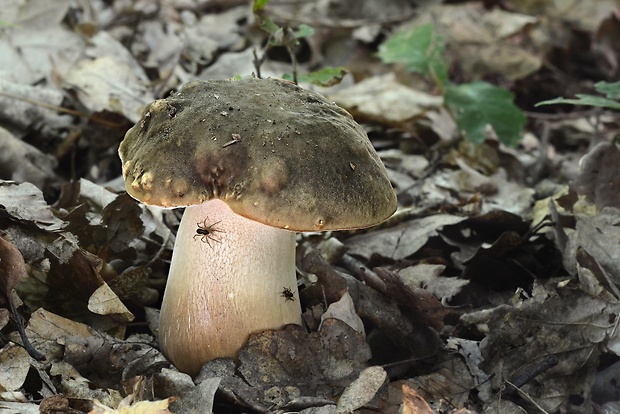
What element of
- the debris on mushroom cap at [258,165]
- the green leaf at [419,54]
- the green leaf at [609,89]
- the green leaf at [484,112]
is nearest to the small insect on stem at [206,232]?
the debris on mushroom cap at [258,165]

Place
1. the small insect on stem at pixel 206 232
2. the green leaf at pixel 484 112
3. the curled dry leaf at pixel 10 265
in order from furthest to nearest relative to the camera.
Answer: the green leaf at pixel 484 112 → the small insect on stem at pixel 206 232 → the curled dry leaf at pixel 10 265

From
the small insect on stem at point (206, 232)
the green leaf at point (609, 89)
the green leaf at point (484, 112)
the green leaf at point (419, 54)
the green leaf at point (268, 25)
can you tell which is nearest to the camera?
the small insect on stem at point (206, 232)

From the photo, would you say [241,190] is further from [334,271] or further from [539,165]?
[539,165]

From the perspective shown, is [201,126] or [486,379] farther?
[486,379]

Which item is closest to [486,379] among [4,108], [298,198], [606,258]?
[606,258]

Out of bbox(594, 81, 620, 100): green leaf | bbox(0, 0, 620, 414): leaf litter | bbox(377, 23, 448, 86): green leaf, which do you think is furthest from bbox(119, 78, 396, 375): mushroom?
bbox(377, 23, 448, 86): green leaf

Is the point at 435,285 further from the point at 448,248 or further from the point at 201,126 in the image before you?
the point at 201,126

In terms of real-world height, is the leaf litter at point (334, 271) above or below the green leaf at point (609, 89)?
below

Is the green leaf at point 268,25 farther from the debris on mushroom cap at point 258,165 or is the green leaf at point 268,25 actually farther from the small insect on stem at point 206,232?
the small insect on stem at point 206,232
